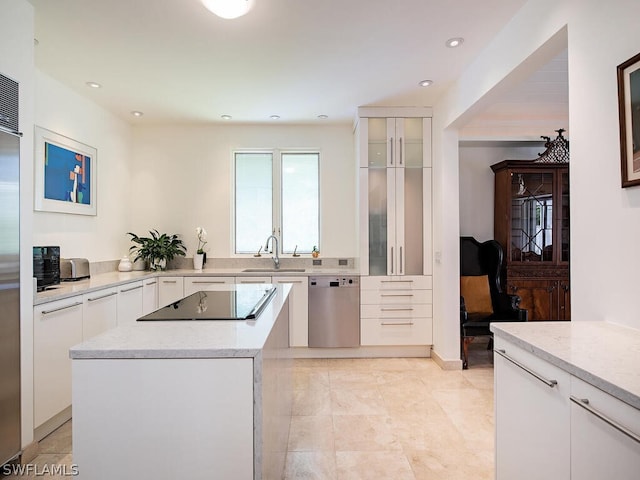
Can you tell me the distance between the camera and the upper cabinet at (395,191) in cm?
375

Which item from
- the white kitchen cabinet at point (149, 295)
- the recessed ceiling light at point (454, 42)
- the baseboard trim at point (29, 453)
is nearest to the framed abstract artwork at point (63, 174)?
the white kitchen cabinet at point (149, 295)

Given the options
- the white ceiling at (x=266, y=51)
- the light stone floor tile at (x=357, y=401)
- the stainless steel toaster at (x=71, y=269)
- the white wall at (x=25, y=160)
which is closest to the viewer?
the white wall at (x=25, y=160)

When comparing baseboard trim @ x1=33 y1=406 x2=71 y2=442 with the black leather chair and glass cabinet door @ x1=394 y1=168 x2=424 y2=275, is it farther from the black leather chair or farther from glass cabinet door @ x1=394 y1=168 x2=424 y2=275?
the black leather chair

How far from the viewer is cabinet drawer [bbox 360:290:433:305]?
3.71 m

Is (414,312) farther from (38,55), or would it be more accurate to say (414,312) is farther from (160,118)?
(38,55)

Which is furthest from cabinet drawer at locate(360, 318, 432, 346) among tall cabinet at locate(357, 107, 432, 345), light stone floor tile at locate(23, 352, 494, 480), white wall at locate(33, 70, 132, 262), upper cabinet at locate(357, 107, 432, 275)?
white wall at locate(33, 70, 132, 262)

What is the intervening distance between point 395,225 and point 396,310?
0.92 meters

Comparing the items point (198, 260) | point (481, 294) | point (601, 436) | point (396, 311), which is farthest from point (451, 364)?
point (198, 260)

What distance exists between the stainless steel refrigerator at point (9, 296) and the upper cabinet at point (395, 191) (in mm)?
2824

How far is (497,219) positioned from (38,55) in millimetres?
4689

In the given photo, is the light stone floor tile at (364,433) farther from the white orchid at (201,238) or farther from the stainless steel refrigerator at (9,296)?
the white orchid at (201,238)

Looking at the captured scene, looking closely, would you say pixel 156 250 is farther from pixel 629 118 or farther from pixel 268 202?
pixel 629 118

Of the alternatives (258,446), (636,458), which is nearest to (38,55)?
(258,446)

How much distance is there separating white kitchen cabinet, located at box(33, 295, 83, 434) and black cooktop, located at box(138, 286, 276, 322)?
96 cm
